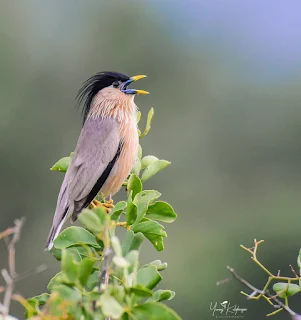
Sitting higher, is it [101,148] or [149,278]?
[149,278]

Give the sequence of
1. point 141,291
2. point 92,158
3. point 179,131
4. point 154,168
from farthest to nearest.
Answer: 1. point 179,131
2. point 92,158
3. point 154,168
4. point 141,291

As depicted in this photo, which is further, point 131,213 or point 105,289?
point 131,213

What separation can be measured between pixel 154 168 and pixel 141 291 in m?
1.20

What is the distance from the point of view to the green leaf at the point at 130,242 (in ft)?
8.38

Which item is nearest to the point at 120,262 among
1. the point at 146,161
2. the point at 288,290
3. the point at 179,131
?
the point at 288,290

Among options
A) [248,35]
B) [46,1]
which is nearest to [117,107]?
[46,1]

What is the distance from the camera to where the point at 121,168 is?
4.19m

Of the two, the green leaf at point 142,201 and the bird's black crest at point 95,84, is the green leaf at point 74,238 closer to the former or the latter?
the green leaf at point 142,201

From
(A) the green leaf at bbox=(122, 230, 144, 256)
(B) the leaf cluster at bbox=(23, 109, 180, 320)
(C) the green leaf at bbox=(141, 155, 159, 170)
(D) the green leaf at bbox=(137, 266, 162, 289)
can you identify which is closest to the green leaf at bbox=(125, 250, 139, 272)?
(B) the leaf cluster at bbox=(23, 109, 180, 320)

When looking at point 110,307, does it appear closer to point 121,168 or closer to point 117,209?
point 117,209

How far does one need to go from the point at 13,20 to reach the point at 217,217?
9.44 meters

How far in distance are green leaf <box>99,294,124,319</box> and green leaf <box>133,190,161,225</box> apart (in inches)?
29.4

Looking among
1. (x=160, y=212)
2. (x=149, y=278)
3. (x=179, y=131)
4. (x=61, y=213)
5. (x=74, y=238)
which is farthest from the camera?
(x=179, y=131)

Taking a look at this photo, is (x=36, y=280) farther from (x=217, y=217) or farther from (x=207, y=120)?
→ (x=207, y=120)
